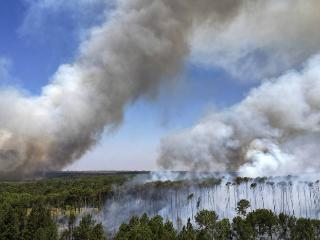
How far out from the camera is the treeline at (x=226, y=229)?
76688mm

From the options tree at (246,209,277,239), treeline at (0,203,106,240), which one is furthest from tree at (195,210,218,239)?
treeline at (0,203,106,240)

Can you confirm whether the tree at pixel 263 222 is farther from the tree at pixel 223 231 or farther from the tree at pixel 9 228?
the tree at pixel 9 228

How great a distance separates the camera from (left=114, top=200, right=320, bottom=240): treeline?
7669 centimetres

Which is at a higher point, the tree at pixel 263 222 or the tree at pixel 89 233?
the tree at pixel 263 222

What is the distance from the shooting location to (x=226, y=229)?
91.6 meters

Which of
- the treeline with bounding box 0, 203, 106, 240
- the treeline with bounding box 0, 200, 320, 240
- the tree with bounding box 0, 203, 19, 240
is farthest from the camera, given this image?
the tree with bounding box 0, 203, 19, 240

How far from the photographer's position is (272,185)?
193m

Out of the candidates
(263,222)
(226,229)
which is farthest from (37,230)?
(263,222)

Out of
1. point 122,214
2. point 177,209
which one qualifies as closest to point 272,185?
point 177,209

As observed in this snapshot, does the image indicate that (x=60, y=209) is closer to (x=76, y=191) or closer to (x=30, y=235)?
(x=76, y=191)

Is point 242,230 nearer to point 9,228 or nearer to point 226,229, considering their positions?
point 226,229

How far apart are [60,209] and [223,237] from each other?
3770 inches

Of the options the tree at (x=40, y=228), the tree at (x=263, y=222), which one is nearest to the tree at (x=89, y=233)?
the tree at (x=40, y=228)

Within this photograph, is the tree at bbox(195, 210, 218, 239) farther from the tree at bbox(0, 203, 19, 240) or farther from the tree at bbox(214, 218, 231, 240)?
the tree at bbox(0, 203, 19, 240)
